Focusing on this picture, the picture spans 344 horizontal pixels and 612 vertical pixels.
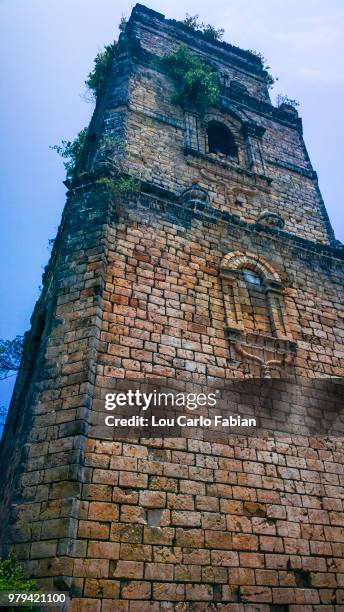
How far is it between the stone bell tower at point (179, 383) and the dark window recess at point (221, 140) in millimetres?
A: 1269

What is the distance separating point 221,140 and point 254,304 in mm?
5964

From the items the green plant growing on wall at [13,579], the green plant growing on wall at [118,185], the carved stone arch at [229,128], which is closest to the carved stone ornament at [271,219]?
the carved stone arch at [229,128]

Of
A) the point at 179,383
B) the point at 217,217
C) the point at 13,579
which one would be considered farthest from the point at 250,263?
the point at 13,579

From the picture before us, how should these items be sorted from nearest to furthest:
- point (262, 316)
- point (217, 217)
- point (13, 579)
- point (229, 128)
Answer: point (13, 579) < point (262, 316) < point (217, 217) < point (229, 128)

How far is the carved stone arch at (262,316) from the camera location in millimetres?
6850

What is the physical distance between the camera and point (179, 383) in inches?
234

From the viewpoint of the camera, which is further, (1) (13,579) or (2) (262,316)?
(2) (262,316)

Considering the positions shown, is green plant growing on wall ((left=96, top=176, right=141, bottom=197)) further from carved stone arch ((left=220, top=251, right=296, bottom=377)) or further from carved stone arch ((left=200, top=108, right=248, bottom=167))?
carved stone arch ((left=200, top=108, right=248, bottom=167))

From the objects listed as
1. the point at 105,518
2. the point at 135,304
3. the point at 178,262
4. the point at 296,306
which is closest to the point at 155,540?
the point at 105,518

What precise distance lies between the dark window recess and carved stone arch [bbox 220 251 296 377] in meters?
4.29

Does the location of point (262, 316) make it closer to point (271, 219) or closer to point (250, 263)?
point (250, 263)

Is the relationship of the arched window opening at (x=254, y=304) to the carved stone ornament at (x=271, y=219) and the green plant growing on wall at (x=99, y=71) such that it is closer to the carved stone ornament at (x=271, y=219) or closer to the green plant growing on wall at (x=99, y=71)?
the carved stone ornament at (x=271, y=219)

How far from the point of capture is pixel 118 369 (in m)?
5.66

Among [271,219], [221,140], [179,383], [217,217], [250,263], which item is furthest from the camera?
[221,140]
